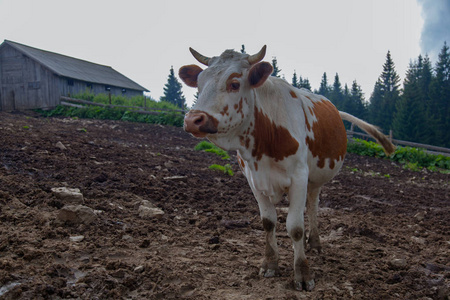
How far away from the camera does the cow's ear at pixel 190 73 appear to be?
3.53 meters

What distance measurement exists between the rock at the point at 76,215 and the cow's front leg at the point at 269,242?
183cm

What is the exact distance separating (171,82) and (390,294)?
8616 centimetres

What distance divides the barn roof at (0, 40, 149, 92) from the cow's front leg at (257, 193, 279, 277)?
1008 inches

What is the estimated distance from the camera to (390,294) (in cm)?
306

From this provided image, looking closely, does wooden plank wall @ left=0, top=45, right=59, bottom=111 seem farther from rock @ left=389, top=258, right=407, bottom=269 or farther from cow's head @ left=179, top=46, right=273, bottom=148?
rock @ left=389, top=258, right=407, bottom=269

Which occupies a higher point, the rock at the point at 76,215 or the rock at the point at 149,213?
the rock at the point at 76,215

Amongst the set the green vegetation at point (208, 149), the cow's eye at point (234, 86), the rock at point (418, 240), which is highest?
the cow's eye at point (234, 86)

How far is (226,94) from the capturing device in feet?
9.93

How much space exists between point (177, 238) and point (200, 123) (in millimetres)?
1746

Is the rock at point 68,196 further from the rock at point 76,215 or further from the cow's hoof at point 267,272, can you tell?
the cow's hoof at point 267,272

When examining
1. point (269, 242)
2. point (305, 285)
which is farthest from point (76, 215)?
point (305, 285)

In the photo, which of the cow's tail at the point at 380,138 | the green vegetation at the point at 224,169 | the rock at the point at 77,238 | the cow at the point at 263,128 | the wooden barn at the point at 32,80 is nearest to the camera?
the cow at the point at 263,128

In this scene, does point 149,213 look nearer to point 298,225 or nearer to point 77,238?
point 77,238

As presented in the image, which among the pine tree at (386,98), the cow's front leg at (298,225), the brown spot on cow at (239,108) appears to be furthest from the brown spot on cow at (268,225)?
the pine tree at (386,98)
